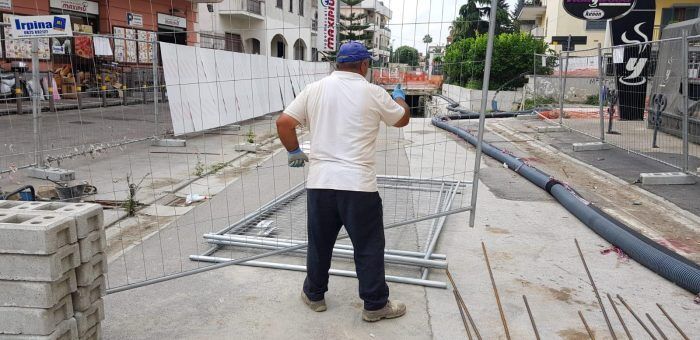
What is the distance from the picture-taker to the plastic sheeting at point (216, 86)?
10094 millimetres

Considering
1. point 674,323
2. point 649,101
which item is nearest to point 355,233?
point 674,323

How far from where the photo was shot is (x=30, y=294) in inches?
95.8

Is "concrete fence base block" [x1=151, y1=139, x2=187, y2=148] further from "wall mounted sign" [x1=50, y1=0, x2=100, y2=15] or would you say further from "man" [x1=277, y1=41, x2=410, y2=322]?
"wall mounted sign" [x1=50, y1=0, x2=100, y2=15]

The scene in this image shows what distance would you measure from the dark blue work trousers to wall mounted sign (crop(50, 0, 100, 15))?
18.0m

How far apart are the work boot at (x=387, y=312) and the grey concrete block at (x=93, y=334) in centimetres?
159

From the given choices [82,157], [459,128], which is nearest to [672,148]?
[459,128]

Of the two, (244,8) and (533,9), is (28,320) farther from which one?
(533,9)

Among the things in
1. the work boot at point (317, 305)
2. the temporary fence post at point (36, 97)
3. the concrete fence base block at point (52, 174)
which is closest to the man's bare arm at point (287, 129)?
the work boot at point (317, 305)

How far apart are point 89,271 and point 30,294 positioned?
12.4 inches

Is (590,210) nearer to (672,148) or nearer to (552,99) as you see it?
(672,148)

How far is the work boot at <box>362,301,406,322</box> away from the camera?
11.0 feet

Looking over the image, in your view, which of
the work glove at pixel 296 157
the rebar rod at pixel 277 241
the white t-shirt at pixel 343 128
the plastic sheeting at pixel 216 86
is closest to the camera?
the white t-shirt at pixel 343 128

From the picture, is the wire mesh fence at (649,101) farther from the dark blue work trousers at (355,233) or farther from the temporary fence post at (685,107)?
the dark blue work trousers at (355,233)

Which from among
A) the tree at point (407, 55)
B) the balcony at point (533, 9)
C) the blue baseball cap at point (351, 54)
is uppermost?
the balcony at point (533, 9)
